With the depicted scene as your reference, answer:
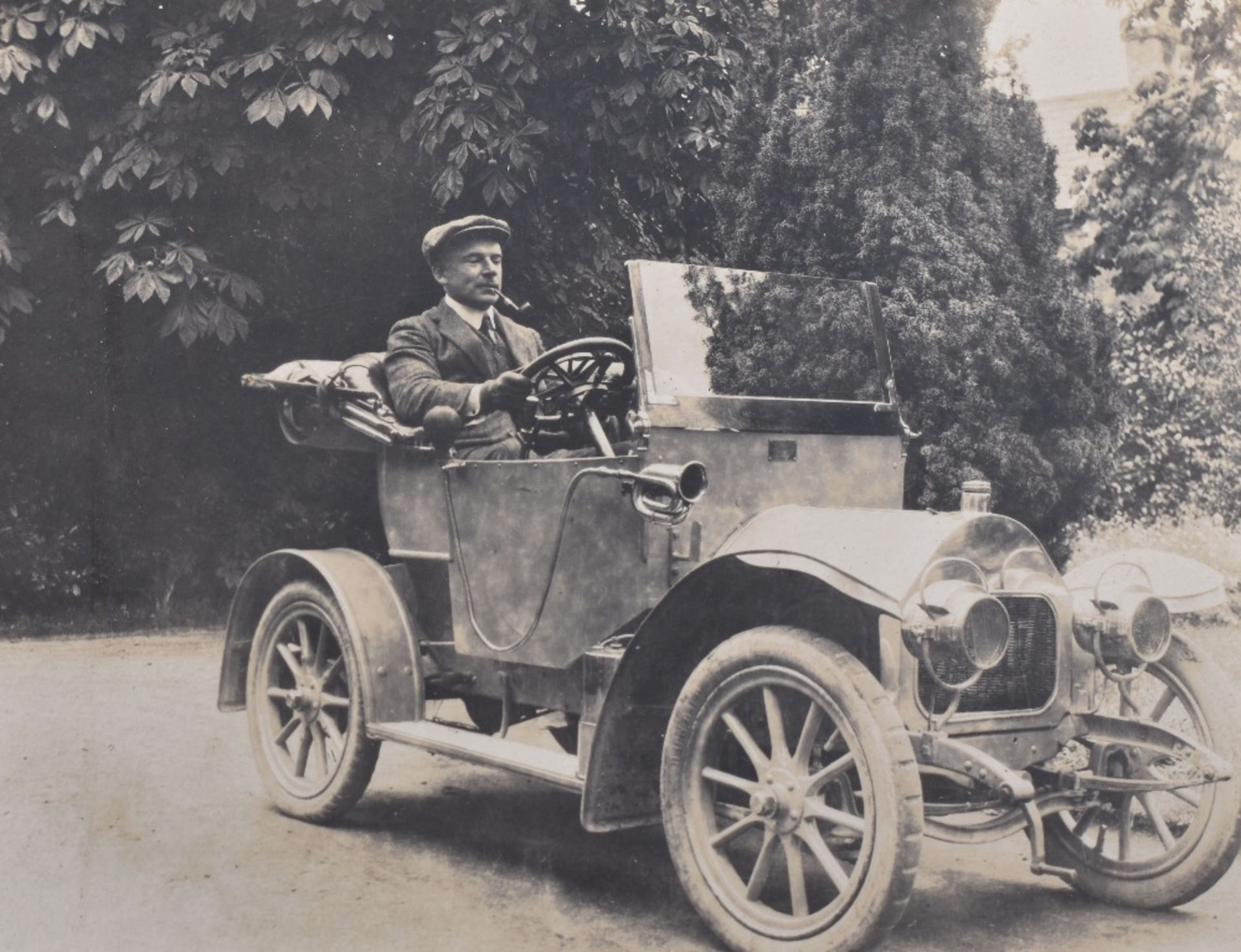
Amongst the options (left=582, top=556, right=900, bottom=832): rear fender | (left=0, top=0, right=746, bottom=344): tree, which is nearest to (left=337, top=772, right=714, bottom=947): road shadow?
(left=582, top=556, right=900, bottom=832): rear fender

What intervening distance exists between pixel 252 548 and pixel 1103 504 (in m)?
6.18

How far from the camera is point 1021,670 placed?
3867 millimetres

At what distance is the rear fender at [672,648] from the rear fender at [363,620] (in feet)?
3.87

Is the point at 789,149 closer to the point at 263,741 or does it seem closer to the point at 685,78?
the point at 685,78

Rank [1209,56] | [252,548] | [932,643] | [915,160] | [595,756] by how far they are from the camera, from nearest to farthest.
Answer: [932,643] → [595,756] → [1209,56] → [915,160] → [252,548]

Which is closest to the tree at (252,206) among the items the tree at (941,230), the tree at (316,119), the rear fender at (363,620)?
the tree at (316,119)

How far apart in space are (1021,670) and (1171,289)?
5828mm

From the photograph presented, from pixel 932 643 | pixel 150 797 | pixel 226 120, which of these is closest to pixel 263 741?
pixel 150 797

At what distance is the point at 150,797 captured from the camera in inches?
212

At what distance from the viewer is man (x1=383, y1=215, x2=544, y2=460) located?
500 centimetres

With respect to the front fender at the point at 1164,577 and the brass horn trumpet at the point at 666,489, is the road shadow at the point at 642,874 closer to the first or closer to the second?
the front fender at the point at 1164,577

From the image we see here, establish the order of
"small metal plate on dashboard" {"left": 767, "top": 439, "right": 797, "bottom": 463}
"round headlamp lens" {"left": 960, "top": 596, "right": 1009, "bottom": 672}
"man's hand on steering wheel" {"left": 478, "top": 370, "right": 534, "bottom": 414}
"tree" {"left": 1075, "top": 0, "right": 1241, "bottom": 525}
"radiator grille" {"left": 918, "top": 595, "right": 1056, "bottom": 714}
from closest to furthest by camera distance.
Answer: "round headlamp lens" {"left": 960, "top": 596, "right": 1009, "bottom": 672} < "radiator grille" {"left": 918, "top": 595, "right": 1056, "bottom": 714} < "small metal plate on dashboard" {"left": 767, "top": 439, "right": 797, "bottom": 463} < "man's hand on steering wheel" {"left": 478, "top": 370, "right": 534, "bottom": 414} < "tree" {"left": 1075, "top": 0, "right": 1241, "bottom": 525}

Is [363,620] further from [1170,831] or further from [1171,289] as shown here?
[1171,289]

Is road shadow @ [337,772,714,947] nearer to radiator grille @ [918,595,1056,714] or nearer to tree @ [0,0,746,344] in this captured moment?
radiator grille @ [918,595,1056,714]
